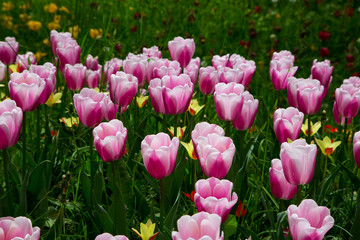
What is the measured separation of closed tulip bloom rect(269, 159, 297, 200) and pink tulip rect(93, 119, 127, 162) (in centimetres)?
46

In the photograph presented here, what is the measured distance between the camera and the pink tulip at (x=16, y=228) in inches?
43.7

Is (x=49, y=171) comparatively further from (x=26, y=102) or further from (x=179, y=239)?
(x=179, y=239)

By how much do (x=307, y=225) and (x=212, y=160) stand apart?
1.09ft

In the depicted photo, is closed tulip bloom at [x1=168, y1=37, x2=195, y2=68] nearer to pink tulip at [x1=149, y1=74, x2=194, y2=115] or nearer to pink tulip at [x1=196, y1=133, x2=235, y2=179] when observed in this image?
pink tulip at [x1=149, y1=74, x2=194, y2=115]

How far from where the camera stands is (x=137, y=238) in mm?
1777

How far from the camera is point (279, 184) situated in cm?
143

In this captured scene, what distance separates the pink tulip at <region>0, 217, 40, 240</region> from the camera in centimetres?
111

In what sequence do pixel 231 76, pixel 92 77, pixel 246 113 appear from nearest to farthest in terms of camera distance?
1. pixel 246 113
2. pixel 231 76
3. pixel 92 77

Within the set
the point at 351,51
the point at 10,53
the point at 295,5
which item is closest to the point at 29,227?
the point at 10,53

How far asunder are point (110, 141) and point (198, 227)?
0.49 m

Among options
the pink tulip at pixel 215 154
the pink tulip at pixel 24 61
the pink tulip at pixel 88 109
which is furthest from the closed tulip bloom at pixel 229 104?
the pink tulip at pixel 24 61

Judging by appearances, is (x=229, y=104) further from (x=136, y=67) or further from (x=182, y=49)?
(x=182, y=49)

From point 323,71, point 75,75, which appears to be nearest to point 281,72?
point 323,71

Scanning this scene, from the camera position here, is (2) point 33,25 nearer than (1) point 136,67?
A: No
